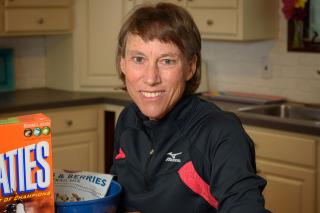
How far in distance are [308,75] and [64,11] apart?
1655 millimetres

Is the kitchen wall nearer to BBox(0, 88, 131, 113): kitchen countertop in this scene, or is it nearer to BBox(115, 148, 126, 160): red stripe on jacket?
BBox(0, 88, 131, 113): kitchen countertop

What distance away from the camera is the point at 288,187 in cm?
315

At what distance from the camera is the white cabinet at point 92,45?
4.20 meters

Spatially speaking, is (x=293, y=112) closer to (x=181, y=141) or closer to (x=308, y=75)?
(x=308, y=75)

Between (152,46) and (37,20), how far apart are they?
8.81ft

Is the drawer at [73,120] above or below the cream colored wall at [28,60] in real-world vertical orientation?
below

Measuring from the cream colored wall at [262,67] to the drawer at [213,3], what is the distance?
34 centimetres

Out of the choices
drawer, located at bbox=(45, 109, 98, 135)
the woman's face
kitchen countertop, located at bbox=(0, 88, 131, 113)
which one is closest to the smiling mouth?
the woman's face

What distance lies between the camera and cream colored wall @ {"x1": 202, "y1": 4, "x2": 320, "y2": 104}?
12.3 feet

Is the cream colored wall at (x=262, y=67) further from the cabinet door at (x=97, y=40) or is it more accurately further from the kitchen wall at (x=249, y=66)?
the cabinet door at (x=97, y=40)

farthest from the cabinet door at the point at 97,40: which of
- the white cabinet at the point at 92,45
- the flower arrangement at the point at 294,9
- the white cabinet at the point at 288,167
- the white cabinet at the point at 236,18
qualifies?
the white cabinet at the point at 288,167

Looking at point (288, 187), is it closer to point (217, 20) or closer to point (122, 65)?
point (217, 20)

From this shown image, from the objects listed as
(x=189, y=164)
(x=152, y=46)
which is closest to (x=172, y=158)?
(x=189, y=164)

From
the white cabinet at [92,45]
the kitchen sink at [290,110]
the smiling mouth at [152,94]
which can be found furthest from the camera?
the white cabinet at [92,45]
